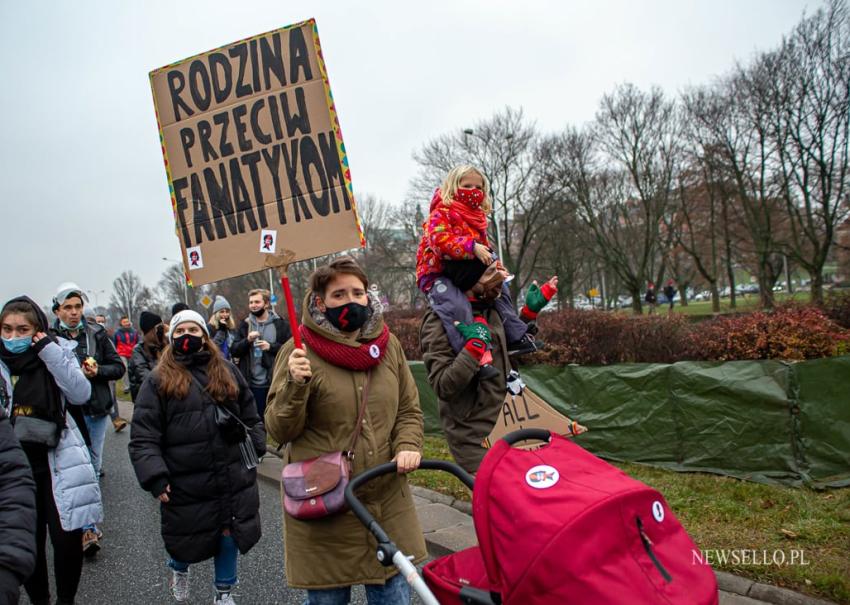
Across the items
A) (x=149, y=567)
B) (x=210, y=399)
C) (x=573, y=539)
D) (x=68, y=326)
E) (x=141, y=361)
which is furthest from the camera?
(x=141, y=361)

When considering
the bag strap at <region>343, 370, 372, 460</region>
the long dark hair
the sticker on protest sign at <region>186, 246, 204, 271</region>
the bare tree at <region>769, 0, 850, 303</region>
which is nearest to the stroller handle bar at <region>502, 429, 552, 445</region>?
the bag strap at <region>343, 370, 372, 460</region>

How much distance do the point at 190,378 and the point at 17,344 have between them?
3.33 feet

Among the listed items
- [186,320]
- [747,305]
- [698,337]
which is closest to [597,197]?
[747,305]

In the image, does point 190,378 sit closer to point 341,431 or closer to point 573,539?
point 341,431

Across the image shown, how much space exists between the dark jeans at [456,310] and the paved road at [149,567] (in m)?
2.07

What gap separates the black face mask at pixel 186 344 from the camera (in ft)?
12.4

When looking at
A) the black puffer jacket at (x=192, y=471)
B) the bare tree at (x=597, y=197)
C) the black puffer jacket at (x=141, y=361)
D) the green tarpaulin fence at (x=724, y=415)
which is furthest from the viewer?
the bare tree at (x=597, y=197)

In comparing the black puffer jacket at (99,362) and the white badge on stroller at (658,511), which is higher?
the black puffer jacket at (99,362)

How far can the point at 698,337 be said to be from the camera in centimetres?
705

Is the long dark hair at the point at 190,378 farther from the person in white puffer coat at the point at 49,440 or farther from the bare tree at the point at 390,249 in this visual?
the bare tree at the point at 390,249

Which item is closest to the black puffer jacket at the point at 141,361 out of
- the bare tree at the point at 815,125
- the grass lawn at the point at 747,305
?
the grass lawn at the point at 747,305

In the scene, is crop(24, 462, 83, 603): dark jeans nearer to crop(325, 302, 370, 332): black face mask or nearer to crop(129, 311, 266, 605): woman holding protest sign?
crop(129, 311, 266, 605): woman holding protest sign

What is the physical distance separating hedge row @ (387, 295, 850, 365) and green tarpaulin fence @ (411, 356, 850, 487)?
2.54ft

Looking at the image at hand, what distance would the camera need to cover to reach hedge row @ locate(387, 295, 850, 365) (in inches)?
243
